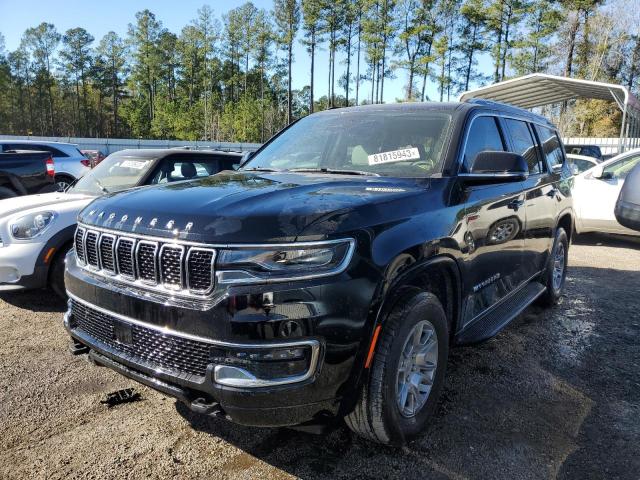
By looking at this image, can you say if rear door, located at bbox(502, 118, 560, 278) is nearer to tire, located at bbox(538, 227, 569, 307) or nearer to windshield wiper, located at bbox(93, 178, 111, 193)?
tire, located at bbox(538, 227, 569, 307)

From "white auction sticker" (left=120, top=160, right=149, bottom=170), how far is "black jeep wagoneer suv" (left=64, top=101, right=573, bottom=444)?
3.15 meters

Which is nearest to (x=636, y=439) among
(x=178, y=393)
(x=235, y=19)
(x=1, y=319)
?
(x=178, y=393)

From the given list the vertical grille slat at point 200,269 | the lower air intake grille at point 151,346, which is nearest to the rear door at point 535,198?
the vertical grille slat at point 200,269

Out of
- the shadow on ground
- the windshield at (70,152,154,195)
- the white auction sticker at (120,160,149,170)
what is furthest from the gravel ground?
the white auction sticker at (120,160,149,170)

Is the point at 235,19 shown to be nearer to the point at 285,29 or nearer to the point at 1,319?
the point at 285,29

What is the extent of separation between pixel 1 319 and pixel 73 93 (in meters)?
76.7

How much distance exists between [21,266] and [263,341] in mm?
3580

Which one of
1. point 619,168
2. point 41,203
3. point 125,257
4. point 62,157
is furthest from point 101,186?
point 619,168

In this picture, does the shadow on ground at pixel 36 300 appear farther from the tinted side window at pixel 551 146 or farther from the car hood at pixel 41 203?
the tinted side window at pixel 551 146

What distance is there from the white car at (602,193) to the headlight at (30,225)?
780cm

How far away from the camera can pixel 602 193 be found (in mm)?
8578

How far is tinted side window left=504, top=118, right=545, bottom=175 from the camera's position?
4074 mm

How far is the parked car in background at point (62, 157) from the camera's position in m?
11.5

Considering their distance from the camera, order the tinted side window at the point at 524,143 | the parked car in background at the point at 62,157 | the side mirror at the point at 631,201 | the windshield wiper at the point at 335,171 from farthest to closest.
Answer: the parked car in background at the point at 62,157 → the tinted side window at the point at 524,143 → the side mirror at the point at 631,201 → the windshield wiper at the point at 335,171
